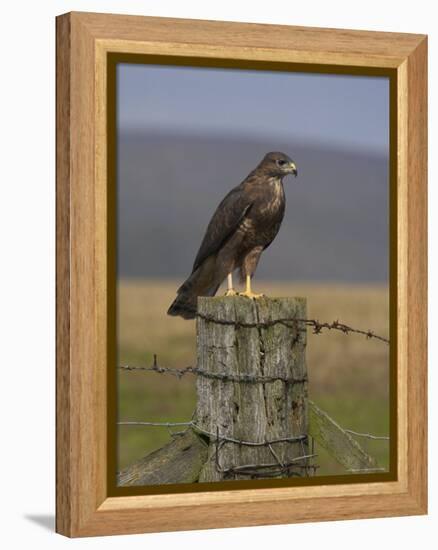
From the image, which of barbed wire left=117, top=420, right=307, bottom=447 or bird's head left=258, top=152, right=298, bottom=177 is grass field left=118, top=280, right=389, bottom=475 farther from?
bird's head left=258, top=152, right=298, bottom=177

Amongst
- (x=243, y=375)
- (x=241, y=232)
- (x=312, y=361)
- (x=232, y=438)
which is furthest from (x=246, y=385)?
(x=312, y=361)

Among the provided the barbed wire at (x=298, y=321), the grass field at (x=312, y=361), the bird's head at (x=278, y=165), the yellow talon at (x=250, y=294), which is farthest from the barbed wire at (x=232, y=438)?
the bird's head at (x=278, y=165)

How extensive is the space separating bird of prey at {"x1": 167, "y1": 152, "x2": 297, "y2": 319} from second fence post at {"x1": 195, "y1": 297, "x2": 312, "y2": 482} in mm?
338

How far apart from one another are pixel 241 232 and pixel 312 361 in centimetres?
232

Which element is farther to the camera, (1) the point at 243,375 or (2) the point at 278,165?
(2) the point at 278,165

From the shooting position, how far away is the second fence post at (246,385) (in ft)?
30.7

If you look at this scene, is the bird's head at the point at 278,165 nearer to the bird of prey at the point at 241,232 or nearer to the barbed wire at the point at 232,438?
the bird of prey at the point at 241,232

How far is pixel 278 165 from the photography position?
32.3 feet

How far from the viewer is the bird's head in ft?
32.1

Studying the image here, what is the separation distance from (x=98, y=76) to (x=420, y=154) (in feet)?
7.39

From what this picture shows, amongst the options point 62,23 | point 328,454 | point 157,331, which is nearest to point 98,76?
point 62,23

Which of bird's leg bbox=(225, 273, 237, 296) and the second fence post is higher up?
bird's leg bbox=(225, 273, 237, 296)

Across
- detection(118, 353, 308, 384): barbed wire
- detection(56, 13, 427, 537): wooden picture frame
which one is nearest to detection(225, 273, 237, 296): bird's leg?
detection(118, 353, 308, 384): barbed wire

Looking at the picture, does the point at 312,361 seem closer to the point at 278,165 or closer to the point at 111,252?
the point at 278,165
